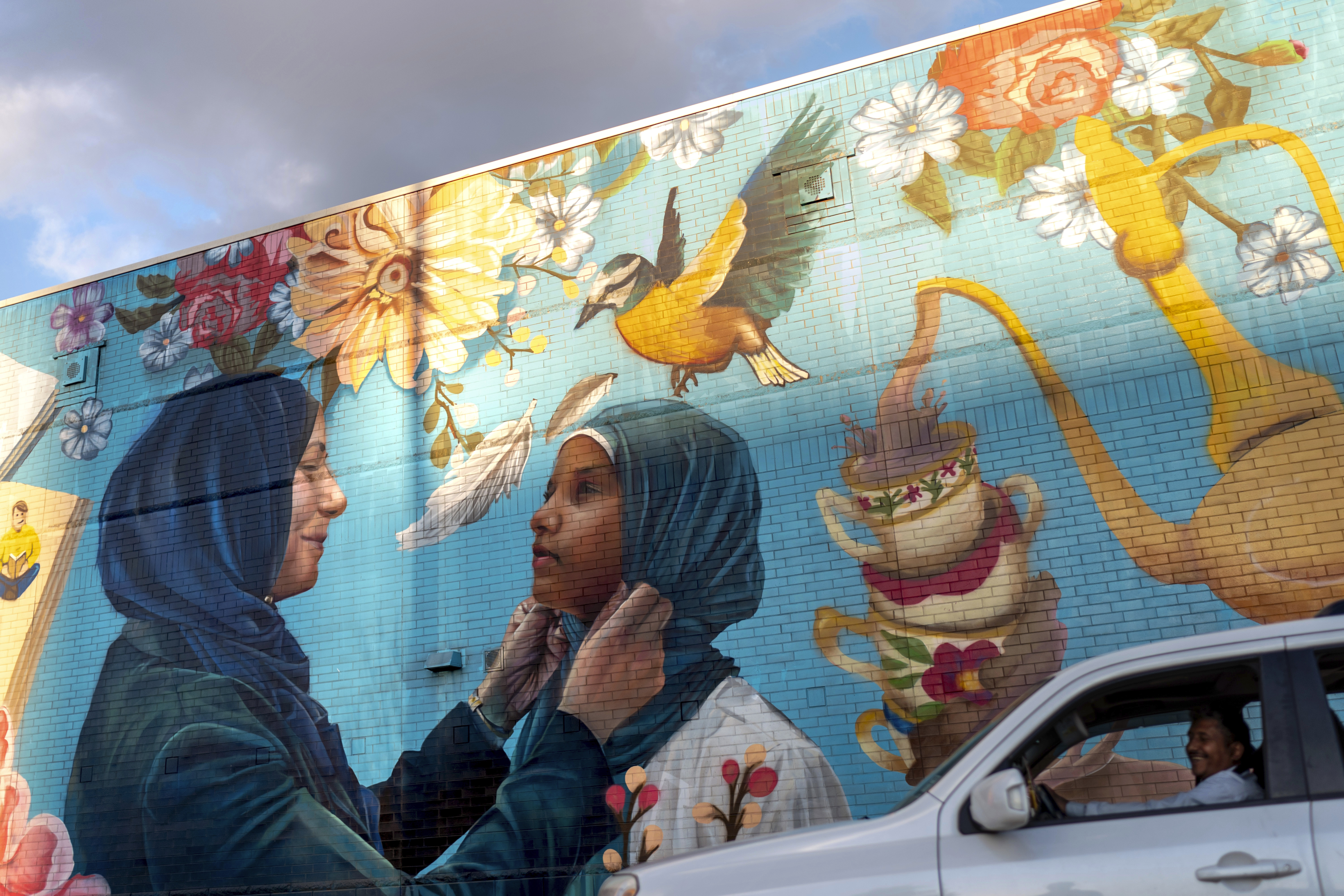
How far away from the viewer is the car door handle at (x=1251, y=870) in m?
3.12

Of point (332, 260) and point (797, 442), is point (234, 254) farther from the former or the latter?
point (797, 442)

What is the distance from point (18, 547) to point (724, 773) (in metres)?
9.94

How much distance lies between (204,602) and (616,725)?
17.7 ft

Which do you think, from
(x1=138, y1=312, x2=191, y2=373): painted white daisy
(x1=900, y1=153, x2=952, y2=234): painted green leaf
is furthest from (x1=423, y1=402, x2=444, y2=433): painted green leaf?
(x1=900, y1=153, x2=952, y2=234): painted green leaf

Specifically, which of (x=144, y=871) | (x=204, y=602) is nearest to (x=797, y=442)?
(x=204, y=602)

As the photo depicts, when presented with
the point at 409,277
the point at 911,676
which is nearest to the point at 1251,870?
the point at 911,676

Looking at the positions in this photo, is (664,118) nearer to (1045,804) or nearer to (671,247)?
(671,247)

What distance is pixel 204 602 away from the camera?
12516 millimetres

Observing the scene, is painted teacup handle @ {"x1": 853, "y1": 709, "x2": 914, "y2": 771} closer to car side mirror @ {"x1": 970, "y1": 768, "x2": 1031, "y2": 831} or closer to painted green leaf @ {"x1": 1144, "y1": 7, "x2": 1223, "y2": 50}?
car side mirror @ {"x1": 970, "y1": 768, "x2": 1031, "y2": 831}

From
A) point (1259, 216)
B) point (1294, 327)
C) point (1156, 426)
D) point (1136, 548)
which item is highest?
point (1259, 216)

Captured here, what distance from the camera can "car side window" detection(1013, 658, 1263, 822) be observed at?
11.6ft

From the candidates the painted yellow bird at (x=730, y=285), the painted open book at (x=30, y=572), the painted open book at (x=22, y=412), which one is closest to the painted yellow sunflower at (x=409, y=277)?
the painted yellow bird at (x=730, y=285)

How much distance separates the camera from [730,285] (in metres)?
11.1

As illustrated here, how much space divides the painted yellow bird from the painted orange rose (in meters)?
1.48
